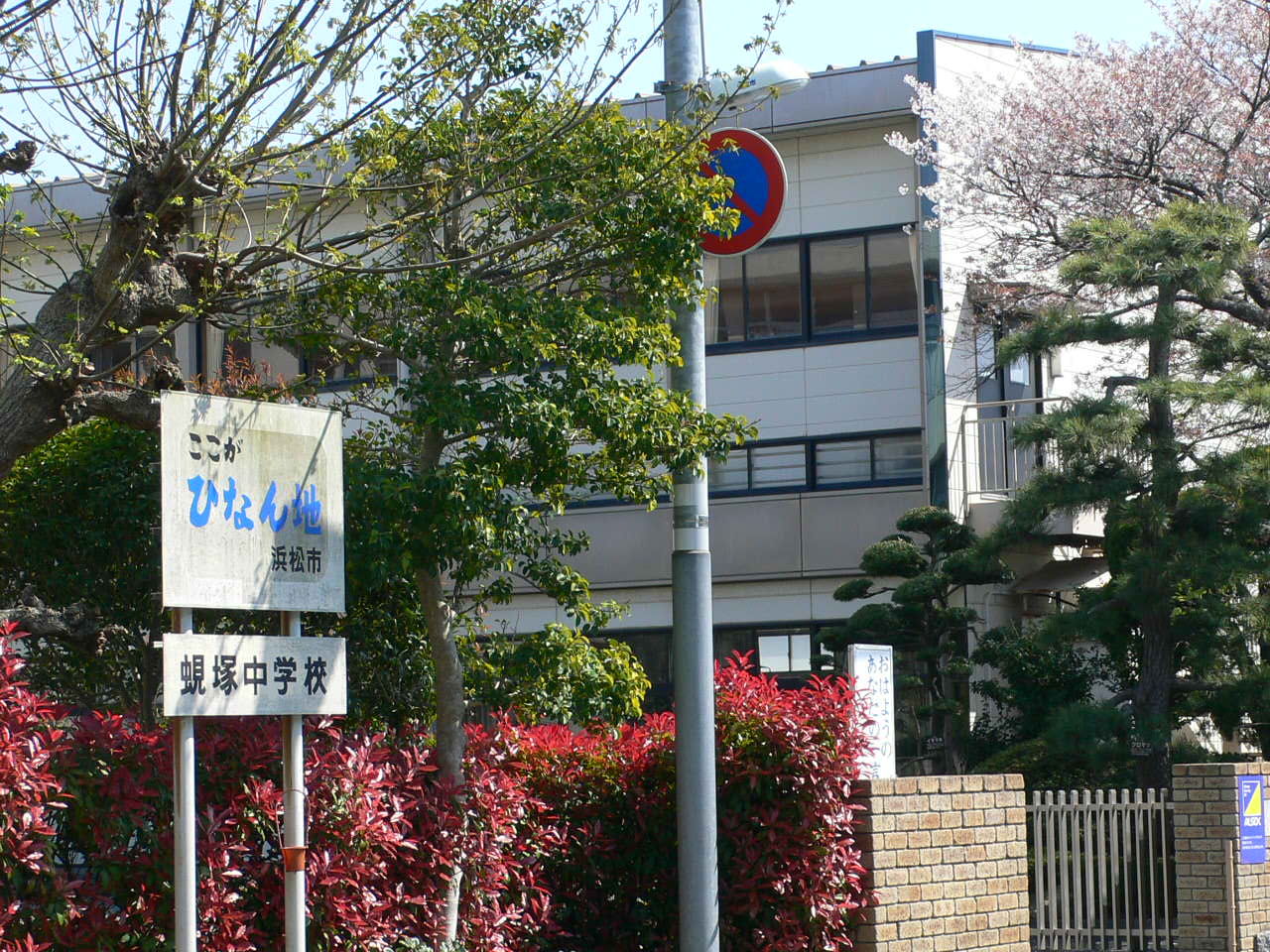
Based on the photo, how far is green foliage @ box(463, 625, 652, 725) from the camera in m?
9.31

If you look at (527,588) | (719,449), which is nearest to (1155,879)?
(719,449)

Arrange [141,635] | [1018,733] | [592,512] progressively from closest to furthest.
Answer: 1. [141,635]
2. [1018,733]
3. [592,512]

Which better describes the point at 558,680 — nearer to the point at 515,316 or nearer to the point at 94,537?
the point at 515,316

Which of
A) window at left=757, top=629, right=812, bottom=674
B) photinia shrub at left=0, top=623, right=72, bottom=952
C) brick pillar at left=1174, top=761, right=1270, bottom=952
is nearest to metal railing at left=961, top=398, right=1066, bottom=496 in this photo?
window at left=757, top=629, right=812, bottom=674

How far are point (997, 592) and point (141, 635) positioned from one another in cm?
1426

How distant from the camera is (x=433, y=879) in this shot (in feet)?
28.3

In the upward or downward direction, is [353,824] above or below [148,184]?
below

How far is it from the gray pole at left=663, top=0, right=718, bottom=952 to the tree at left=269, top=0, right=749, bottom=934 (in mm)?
286

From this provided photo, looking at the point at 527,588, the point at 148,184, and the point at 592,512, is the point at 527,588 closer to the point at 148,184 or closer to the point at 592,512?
the point at 592,512

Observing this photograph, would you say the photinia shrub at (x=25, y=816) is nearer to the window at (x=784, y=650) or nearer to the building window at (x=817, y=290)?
the window at (x=784, y=650)

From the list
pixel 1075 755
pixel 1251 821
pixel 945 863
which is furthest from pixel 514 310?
pixel 1075 755

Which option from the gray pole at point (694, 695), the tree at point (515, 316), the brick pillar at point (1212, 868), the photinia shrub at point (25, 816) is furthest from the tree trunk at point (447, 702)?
the brick pillar at point (1212, 868)

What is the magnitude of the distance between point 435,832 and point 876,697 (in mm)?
3080

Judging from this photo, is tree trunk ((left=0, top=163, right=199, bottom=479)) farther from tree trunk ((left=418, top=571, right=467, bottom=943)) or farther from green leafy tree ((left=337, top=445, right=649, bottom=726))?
tree trunk ((left=418, top=571, right=467, bottom=943))
